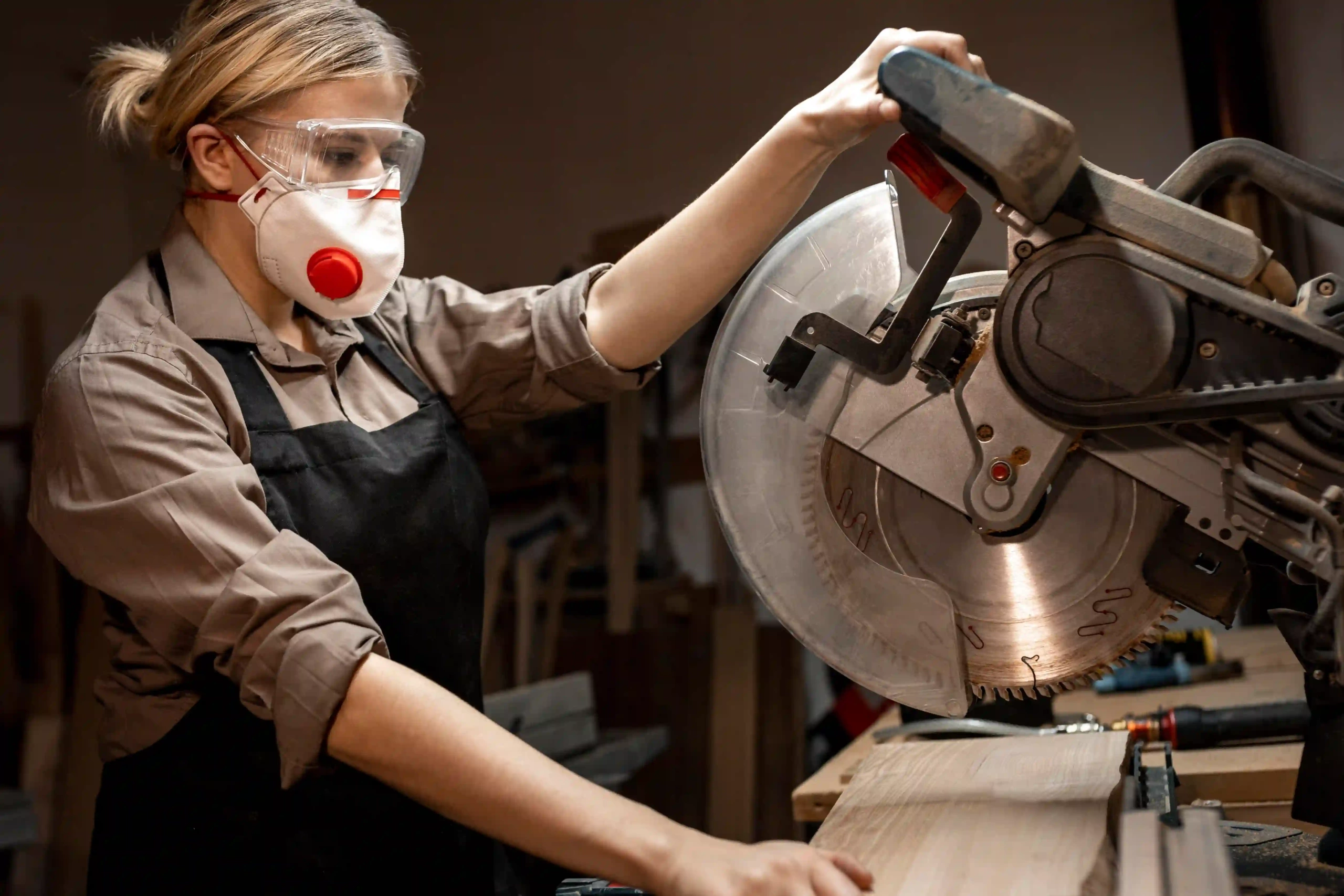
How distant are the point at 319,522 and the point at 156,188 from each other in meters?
3.76

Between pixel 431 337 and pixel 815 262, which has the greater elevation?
pixel 815 262

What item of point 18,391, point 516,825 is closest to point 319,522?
point 516,825

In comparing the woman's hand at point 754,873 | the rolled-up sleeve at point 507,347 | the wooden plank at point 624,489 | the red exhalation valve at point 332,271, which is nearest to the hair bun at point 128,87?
the red exhalation valve at point 332,271

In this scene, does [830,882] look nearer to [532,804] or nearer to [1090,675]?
[532,804]

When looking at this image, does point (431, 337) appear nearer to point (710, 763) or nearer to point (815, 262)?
point (815, 262)

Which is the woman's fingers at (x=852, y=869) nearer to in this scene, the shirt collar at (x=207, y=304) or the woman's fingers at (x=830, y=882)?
the woman's fingers at (x=830, y=882)

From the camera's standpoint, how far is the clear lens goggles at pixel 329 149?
1.36 m

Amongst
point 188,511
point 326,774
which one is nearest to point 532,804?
point 326,774

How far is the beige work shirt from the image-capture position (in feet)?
3.43

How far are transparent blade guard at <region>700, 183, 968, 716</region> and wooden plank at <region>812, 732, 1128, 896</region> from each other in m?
0.10

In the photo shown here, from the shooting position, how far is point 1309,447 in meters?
1.00

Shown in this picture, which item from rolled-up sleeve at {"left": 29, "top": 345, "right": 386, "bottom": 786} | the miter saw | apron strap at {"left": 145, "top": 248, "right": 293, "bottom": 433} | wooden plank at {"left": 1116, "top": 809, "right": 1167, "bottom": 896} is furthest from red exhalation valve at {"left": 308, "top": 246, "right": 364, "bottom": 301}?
wooden plank at {"left": 1116, "top": 809, "right": 1167, "bottom": 896}

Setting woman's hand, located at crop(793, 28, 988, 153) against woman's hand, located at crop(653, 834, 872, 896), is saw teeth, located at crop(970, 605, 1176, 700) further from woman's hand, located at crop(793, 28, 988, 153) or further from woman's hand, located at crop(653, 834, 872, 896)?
woman's hand, located at crop(793, 28, 988, 153)

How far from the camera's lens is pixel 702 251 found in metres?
1.43
